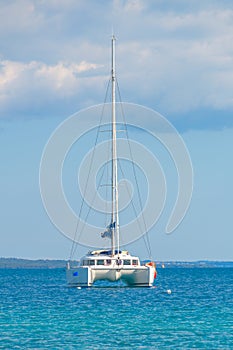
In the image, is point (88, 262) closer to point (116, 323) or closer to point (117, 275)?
point (117, 275)

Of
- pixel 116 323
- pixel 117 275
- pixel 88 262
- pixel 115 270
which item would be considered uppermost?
pixel 88 262

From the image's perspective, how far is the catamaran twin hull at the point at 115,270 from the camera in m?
106

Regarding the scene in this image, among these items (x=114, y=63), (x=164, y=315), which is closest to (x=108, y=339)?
(x=164, y=315)

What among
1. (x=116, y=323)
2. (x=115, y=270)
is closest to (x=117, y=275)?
(x=115, y=270)

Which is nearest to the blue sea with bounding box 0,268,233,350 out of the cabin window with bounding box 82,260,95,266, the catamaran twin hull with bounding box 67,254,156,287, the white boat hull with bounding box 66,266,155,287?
the white boat hull with bounding box 66,266,155,287

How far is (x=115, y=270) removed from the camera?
106m

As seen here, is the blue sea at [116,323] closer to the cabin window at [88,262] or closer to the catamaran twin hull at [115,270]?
the catamaran twin hull at [115,270]

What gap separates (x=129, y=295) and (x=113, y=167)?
67.3 feet

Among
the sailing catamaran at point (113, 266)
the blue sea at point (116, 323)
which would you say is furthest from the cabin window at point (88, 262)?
the blue sea at point (116, 323)

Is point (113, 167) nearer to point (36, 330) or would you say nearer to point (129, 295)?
point (129, 295)

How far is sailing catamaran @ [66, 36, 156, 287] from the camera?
350 feet

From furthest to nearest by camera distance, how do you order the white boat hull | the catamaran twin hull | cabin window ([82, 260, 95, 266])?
1. cabin window ([82, 260, 95, 266])
2. the catamaran twin hull
3. the white boat hull

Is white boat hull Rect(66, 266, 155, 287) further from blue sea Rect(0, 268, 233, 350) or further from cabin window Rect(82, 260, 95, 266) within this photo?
blue sea Rect(0, 268, 233, 350)

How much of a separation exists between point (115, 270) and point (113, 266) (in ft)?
3.10
